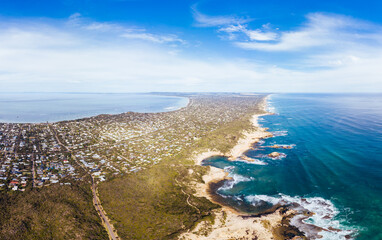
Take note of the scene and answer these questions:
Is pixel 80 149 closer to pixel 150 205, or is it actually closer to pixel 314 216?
pixel 150 205

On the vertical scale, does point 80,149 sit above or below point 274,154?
above

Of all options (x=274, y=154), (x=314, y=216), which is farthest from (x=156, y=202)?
(x=274, y=154)

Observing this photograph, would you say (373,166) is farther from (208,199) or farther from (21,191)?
(21,191)

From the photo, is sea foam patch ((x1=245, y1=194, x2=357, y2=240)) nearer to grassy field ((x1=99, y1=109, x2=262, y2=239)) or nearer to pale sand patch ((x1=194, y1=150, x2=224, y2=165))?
grassy field ((x1=99, y1=109, x2=262, y2=239))

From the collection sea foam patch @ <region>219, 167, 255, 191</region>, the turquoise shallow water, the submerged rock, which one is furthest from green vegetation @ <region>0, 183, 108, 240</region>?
the submerged rock

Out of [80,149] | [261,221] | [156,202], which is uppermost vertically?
[80,149]
